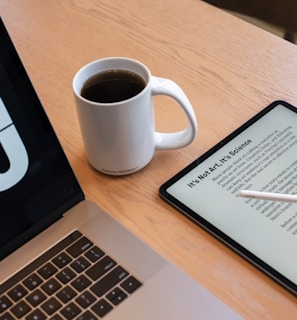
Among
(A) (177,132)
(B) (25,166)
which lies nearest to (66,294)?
(B) (25,166)

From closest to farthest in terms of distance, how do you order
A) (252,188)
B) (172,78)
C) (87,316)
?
1. (87,316)
2. (252,188)
3. (172,78)

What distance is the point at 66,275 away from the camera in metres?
0.61

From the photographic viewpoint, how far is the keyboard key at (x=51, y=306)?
0.59m

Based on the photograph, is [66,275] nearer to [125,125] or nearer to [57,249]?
[57,249]

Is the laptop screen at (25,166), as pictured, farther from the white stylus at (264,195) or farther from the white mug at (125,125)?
the white stylus at (264,195)

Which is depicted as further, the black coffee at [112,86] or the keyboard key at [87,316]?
the black coffee at [112,86]

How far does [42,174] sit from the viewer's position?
68cm

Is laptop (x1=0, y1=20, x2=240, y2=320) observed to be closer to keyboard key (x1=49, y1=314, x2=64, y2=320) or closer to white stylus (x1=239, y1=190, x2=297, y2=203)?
keyboard key (x1=49, y1=314, x2=64, y2=320)

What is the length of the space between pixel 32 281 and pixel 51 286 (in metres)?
0.02

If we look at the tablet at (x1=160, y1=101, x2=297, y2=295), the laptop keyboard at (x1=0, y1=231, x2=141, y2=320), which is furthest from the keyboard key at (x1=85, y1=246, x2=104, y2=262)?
the tablet at (x1=160, y1=101, x2=297, y2=295)

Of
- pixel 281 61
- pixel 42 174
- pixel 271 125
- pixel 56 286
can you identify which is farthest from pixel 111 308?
pixel 281 61

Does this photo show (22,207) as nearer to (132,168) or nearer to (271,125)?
(132,168)

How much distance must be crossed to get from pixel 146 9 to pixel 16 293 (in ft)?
1.92

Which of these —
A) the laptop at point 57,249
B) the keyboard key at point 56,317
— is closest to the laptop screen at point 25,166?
the laptop at point 57,249
